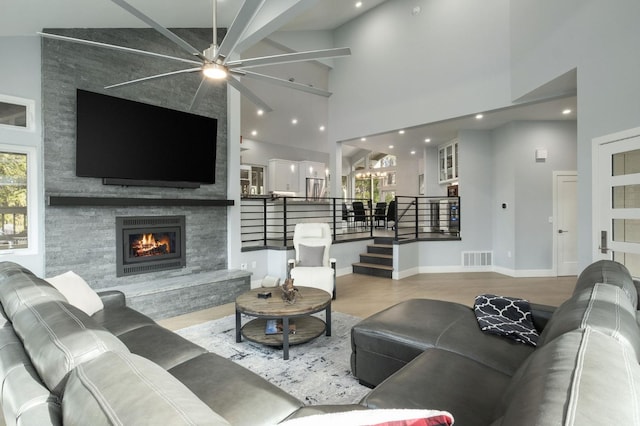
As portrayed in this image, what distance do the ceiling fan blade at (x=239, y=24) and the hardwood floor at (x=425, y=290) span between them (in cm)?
295

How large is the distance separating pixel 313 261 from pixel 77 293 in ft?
9.85

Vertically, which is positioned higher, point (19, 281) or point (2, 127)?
point (2, 127)

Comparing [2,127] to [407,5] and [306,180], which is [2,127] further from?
[306,180]

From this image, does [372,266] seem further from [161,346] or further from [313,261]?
[161,346]

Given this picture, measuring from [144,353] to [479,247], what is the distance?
22.4 ft

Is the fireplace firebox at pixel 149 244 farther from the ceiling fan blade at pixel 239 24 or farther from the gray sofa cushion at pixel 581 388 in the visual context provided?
the gray sofa cushion at pixel 581 388

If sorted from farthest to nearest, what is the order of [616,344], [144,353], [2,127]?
[2,127]
[144,353]
[616,344]

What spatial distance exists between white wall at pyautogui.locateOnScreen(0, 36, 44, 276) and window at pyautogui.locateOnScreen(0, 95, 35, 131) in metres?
0.04

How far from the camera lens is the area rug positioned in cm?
234

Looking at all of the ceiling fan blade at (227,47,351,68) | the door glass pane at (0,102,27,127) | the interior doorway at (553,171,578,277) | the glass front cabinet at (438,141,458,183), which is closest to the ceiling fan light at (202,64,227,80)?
the ceiling fan blade at (227,47,351,68)

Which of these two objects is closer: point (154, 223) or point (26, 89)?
point (26, 89)

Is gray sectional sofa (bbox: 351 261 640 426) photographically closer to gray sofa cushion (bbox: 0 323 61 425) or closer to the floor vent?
gray sofa cushion (bbox: 0 323 61 425)

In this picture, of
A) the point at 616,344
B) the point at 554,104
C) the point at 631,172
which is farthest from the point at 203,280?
the point at 554,104

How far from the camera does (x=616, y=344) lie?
921 mm
